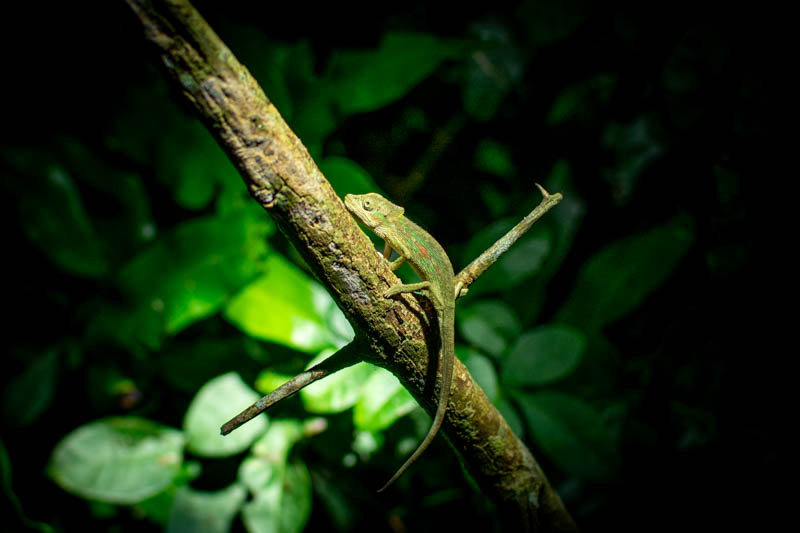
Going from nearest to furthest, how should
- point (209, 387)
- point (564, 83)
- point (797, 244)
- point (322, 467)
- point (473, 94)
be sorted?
point (209, 387) → point (797, 244) → point (322, 467) → point (473, 94) → point (564, 83)

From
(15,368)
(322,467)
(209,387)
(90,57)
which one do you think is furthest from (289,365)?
(90,57)

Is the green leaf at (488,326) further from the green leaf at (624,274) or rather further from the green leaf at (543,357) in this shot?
the green leaf at (624,274)

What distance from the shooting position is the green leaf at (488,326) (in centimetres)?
145

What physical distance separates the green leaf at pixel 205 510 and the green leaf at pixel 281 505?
0.05 metres

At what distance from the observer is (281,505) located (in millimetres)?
1354

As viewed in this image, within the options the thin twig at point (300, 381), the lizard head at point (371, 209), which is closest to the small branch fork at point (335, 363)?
the thin twig at point (300, 381)

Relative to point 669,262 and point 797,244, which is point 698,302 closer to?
point 669,262

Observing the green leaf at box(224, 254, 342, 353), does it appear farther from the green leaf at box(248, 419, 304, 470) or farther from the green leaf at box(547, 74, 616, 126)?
the green leaf at box(547, 74, 616, 126)

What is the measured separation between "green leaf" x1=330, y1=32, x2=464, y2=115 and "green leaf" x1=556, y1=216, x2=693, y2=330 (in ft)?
3.15

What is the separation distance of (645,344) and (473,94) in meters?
1.21

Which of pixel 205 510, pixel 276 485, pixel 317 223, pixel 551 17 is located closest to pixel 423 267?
pixel 317 223

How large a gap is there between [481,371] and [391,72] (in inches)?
38.5

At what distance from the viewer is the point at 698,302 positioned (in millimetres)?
1640

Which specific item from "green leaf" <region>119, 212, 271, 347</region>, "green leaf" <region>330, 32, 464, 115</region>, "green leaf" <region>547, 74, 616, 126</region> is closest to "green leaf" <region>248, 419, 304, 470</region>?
"green leaf" <region>119, 212, 271, 347</region>
